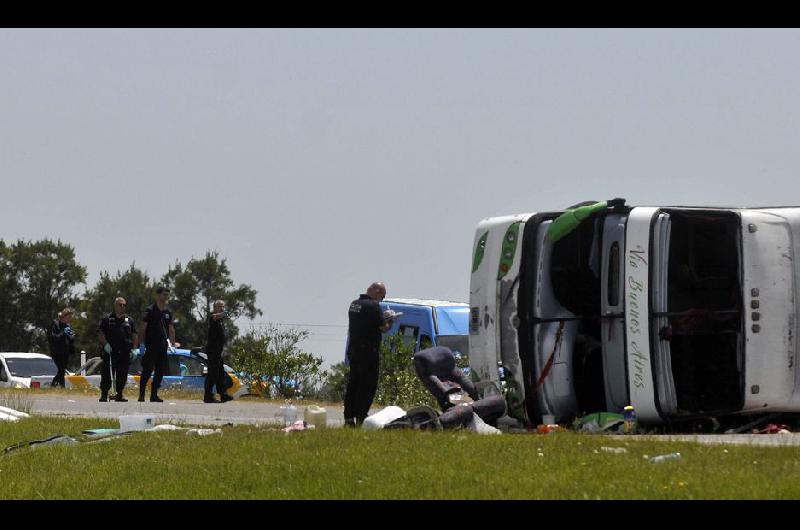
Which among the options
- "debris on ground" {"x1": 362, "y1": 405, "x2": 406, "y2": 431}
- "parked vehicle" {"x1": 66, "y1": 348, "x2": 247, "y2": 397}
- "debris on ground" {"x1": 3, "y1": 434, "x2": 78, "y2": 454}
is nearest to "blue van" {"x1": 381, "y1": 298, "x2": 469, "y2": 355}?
"parked vehicle" {"x1": 66, "y1": 348, "x2": 247, "y2": 397}

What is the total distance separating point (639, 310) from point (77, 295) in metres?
53.4

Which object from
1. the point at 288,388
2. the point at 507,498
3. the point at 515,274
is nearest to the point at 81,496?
the point at 507,498

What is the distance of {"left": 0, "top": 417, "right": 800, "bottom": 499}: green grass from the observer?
10320mm

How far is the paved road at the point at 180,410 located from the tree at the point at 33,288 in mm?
40556

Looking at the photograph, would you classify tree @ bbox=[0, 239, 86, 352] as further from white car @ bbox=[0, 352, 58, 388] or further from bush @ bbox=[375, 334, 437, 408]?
bush @ bbox=[375, 334, 437, 408]

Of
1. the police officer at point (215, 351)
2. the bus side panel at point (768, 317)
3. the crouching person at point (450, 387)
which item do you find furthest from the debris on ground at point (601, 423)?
the police officer at point (215, 351)

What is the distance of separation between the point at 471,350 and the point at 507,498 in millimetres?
6629

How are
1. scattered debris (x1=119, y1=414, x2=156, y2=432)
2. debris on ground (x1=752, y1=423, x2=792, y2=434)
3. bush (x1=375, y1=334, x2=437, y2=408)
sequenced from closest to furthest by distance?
1. debris on ground (x1=752, y1=423, x2=792, y2=434)
2. scattered debris (x1=119, y1=414, x2=156, y2=432)
3. bush (x1=375, y1=334, x2=437, y2=408)

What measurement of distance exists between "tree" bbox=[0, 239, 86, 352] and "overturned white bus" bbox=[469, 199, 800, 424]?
162ft

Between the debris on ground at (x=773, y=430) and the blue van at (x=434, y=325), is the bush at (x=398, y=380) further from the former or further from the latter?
the debris on ground at (x=773, y=430)

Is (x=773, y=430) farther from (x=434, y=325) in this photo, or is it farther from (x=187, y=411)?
(x=434, y=325)

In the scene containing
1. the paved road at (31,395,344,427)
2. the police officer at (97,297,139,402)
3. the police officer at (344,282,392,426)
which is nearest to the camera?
the police officer at (344,282,392,426)

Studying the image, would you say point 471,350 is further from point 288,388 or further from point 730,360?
point 288,388

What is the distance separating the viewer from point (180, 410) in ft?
68.3
